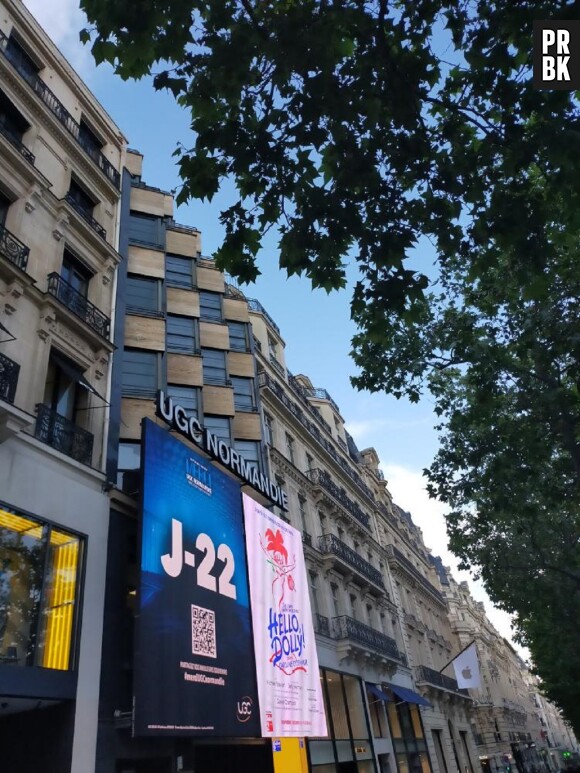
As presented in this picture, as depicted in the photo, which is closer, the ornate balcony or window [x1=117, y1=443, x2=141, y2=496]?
window [x1=117, y1=443, x2=141, y2=496]

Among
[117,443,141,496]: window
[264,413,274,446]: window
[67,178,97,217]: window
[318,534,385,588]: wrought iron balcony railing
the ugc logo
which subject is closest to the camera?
the ugc logo

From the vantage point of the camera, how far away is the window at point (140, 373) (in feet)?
61.6

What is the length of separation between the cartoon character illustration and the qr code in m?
3.98

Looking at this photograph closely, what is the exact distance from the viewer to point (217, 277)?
2633 centimetres

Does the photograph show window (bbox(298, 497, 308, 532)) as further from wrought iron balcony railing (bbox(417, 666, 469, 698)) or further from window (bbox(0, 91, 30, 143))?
window (bbox(0, 91, 30, 143))

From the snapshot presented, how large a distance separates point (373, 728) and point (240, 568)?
511 inches

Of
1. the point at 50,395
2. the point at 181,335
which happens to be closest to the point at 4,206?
the point at 50,395

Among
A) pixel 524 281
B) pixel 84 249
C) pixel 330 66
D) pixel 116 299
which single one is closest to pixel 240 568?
pixel 116 299

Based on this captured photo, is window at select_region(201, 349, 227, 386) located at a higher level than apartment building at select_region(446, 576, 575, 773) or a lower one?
higher

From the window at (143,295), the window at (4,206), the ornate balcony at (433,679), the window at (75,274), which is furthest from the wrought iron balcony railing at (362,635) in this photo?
the window at (4,206)

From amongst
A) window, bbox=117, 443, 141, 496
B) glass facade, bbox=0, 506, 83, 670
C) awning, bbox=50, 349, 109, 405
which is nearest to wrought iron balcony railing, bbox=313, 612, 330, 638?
window, bbox=117, 443, 141, 496

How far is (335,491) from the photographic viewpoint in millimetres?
31500

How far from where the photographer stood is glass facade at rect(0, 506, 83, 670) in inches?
427

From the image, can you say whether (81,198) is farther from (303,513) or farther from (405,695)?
(405,695)
